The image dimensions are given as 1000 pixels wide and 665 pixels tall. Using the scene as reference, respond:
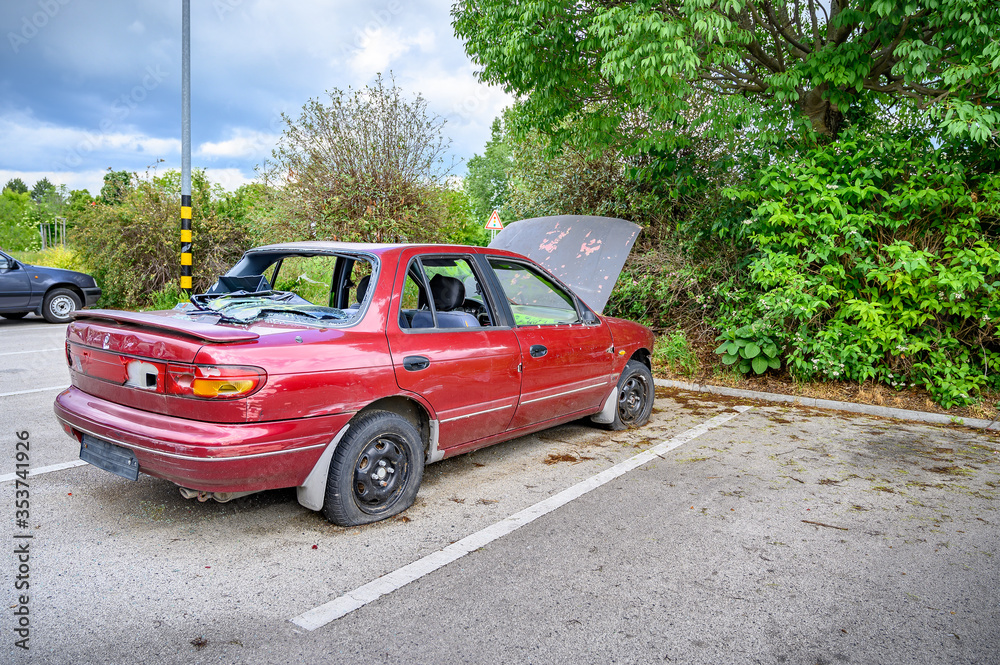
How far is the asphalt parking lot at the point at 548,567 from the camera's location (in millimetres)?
2465

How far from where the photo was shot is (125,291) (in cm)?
1545

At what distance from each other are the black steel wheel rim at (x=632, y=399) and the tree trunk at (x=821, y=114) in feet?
14.6

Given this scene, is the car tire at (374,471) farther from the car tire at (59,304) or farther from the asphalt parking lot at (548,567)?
the car tire at (59,304)

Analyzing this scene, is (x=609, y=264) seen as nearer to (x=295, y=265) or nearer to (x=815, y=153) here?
(x=815, y=153)

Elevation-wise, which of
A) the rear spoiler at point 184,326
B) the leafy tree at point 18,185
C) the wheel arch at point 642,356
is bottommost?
the wheel arch at point 642,356

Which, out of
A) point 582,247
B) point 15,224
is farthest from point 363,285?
point 15,224

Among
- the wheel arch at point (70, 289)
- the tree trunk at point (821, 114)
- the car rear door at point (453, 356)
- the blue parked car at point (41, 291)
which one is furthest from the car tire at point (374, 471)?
the wheel arch at point (70, 289)

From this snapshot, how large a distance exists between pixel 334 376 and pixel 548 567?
1.44 metres

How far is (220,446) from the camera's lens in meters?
2.90

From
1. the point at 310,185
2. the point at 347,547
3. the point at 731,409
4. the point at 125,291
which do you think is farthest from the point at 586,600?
the point at 125,291

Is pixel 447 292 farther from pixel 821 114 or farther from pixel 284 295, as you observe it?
pixel 821 114

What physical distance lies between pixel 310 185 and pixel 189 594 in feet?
34.6

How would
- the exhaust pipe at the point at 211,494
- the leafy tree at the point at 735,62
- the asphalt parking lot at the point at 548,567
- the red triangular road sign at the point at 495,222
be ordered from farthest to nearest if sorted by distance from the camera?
the red triangular road sign at the point at 495,222
the leafy tree at the point at 735,62
the exhaust pipe at the point at 211,494
the asphalt parking lot at the point at 548,567

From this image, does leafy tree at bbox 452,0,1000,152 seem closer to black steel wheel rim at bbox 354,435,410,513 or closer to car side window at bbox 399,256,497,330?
car side window at bbox 399,256,497,330
